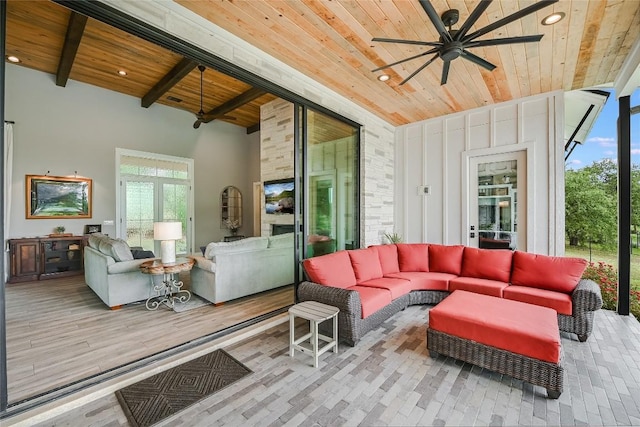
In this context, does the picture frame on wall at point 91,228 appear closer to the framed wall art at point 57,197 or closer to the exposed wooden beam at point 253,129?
the framed wall art at point 57,197

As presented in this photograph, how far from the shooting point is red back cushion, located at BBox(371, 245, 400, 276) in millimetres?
4070

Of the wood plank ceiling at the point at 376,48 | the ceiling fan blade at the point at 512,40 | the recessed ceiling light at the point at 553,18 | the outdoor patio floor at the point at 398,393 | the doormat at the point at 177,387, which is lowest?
the outdoor patio floor at the point at 398,393

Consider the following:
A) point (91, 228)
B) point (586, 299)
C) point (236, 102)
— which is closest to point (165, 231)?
point (91, 228)

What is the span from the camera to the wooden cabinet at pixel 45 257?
4.85m

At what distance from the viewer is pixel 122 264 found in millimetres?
3688

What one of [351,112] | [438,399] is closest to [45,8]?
[351,112]

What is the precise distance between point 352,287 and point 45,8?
5.18 meters

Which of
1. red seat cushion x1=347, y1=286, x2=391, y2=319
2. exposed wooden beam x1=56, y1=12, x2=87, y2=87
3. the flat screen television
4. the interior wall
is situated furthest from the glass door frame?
the interior wall

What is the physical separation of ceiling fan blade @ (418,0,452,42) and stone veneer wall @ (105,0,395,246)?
160cm

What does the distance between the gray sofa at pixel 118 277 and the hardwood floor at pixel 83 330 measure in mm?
150

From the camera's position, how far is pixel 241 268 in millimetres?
3988

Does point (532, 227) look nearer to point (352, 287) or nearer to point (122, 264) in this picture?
point (352, 287)

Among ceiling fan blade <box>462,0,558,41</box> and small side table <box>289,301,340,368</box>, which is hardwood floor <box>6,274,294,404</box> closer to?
small side table <box>289,301,340,368</box>

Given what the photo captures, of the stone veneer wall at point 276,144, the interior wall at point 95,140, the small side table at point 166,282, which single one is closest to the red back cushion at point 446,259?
the stone veneer wall at point 276,144
